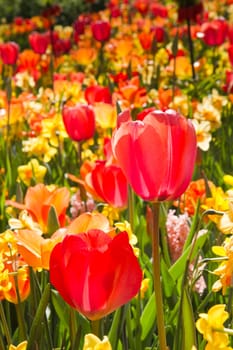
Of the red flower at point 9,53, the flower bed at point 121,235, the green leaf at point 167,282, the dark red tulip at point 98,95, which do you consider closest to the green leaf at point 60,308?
the flower bed at point 121,235

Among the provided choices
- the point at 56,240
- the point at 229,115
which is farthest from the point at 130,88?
the point at 56,240

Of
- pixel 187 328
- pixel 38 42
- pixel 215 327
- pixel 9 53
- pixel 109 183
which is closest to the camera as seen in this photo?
pixel 215 327

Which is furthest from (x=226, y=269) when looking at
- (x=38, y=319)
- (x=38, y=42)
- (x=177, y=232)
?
(x=38, y=42)

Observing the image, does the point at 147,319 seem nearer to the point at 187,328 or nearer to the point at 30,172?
the point at 187,328

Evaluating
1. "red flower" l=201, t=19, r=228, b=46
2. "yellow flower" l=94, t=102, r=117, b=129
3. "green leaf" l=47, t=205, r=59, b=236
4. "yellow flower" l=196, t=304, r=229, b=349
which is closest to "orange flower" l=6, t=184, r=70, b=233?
"green leaf" l=47, t=205, r=59, b=236

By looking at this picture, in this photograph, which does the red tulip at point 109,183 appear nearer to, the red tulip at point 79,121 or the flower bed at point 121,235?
the flower bed at point 121,235

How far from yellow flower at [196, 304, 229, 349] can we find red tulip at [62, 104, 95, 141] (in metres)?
1.71

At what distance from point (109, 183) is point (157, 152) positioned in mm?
682

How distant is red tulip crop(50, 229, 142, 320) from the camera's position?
3.73 feet

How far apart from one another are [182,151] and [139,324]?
1.69 feet

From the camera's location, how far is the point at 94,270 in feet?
3.78

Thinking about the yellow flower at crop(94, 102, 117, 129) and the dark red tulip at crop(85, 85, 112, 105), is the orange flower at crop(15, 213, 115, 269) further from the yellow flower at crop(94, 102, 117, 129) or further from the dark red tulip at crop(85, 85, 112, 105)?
the dark red tulip at crop(85, 85, 112, 105)

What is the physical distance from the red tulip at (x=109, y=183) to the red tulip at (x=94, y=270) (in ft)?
2.28

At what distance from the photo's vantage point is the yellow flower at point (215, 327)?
94 cm
